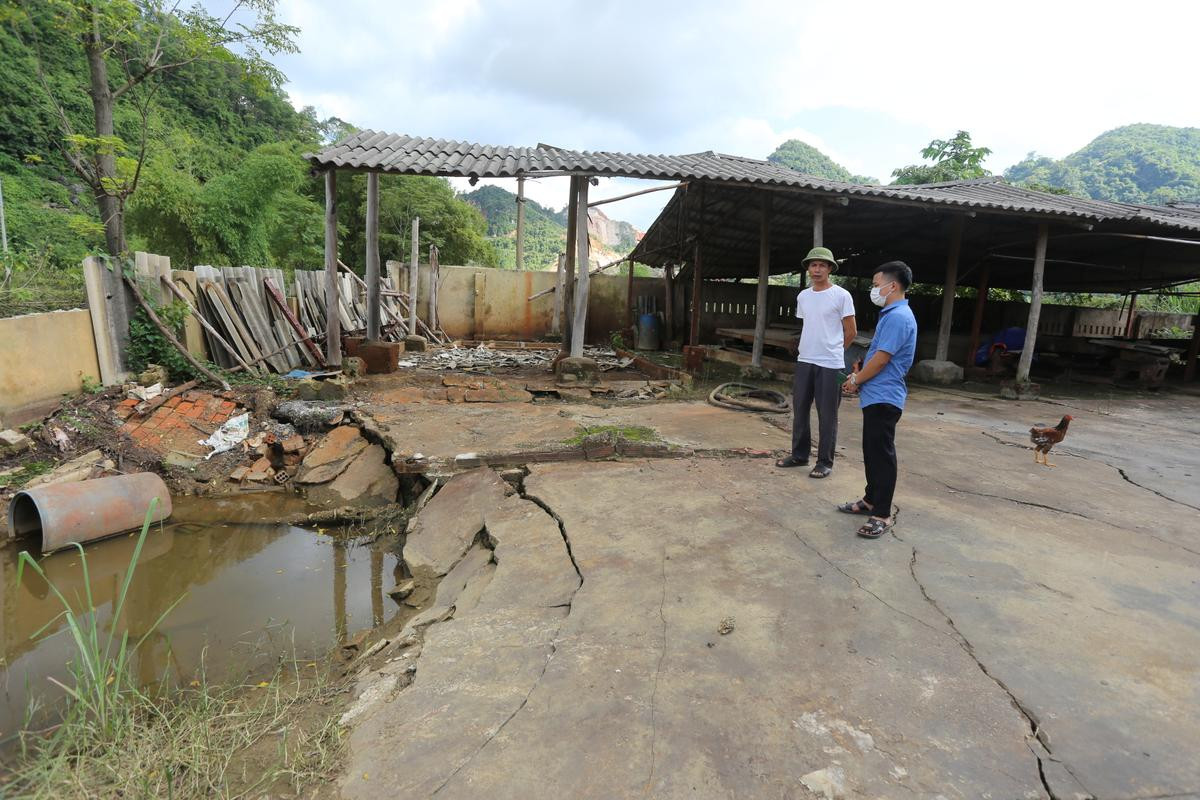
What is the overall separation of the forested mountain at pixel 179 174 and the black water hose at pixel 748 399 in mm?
6752

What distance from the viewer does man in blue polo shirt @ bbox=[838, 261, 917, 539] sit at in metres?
3.00

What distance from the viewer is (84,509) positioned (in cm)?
360

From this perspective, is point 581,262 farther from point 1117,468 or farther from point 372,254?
point 1117,468

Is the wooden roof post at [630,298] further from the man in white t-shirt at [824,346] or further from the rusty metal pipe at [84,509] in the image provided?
the rusty metal pipe at [84,509]

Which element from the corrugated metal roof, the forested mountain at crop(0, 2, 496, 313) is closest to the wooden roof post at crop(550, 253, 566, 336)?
the corrugated metal roof

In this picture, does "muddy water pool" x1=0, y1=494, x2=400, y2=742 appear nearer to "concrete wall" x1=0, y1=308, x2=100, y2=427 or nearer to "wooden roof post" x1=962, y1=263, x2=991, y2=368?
"concrete wall" x1=0, y1=308, x2=100, y2=427

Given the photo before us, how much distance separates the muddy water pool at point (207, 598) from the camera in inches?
100

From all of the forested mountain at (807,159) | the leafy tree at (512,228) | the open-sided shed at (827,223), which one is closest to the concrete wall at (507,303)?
the open-sided shed at (827,223)

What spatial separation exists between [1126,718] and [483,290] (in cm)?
1280

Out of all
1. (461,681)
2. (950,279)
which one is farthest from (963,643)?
(950,279)

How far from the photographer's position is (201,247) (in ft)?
49.4

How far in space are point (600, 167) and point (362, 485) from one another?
4.54 meters

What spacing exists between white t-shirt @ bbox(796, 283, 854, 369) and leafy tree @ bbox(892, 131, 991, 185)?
13.8m

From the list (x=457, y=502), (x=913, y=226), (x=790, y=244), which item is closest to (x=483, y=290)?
(x=790, y=244)
